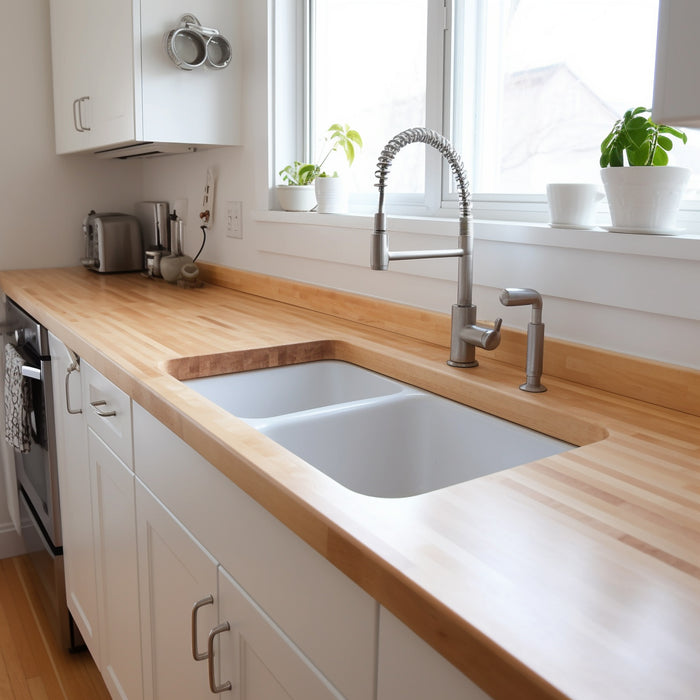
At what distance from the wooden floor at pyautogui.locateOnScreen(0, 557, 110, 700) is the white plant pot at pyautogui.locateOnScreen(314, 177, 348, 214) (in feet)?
4.70

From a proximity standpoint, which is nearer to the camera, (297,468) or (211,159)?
(297,468)

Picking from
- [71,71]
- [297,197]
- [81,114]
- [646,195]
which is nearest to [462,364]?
[646,195]

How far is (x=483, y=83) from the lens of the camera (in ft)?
5.41

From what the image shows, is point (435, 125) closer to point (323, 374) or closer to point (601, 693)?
point (323, 374)

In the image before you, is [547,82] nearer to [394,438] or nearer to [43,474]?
[394,438]

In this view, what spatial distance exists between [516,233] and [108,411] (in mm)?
870

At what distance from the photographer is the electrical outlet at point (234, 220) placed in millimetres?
2312

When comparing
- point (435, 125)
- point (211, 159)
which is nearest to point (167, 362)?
point (435, 125)

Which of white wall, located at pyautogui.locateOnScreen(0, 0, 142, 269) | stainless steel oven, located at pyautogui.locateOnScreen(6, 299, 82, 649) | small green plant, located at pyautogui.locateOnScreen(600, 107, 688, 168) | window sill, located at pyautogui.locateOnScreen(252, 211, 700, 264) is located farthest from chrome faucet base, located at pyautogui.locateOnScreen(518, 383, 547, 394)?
white wall, located at pyautogui.locateOnScreen(0, 0, 142, 269)

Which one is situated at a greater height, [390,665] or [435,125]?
[435,125]

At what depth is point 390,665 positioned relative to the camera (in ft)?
2.12

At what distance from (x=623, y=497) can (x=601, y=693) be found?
1.14ft

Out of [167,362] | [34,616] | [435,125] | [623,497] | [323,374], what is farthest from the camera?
[34,616]

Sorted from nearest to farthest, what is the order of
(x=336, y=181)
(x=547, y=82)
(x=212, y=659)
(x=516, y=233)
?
(x=212, y=659), (x=516, y=233), (x=547, y=82), (x=336, y=181)
